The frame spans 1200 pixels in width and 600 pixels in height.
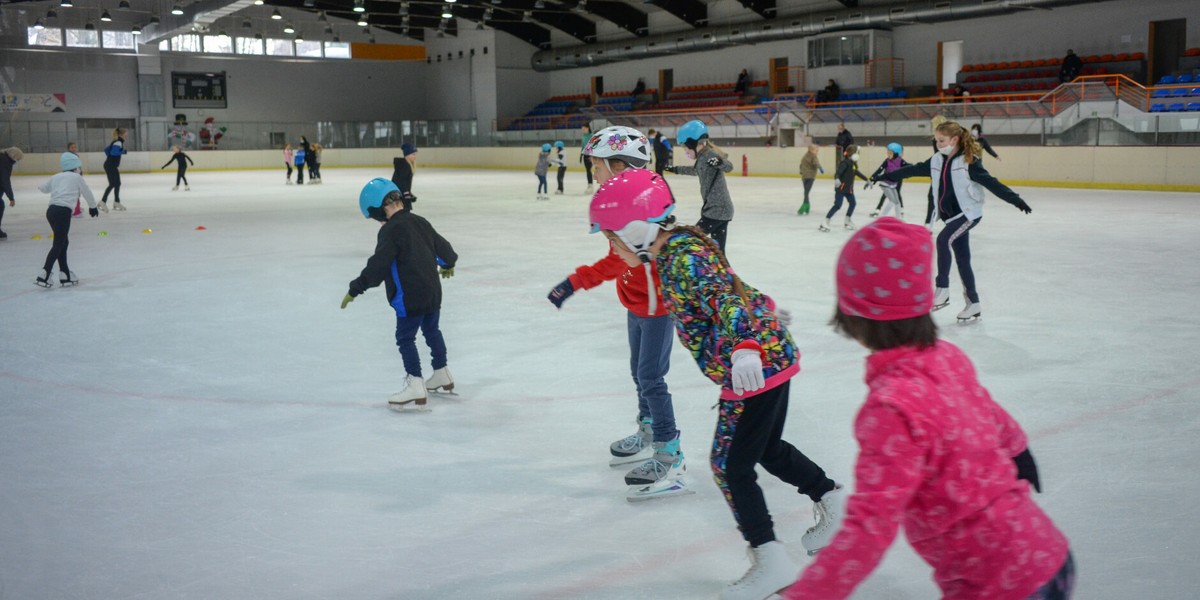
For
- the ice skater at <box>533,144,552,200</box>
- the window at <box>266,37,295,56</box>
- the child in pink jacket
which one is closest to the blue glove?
the child in pink jacket

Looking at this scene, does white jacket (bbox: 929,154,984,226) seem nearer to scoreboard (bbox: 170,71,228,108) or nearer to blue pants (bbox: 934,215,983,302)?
blue pants (bbox: 934,215,983,302)

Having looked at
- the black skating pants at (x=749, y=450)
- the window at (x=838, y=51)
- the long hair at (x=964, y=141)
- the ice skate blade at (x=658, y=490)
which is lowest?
the ice skate blade at (x=658, y=490)

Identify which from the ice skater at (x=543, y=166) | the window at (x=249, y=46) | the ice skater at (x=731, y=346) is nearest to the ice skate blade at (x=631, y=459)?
the ice skater at (x=731, y=346)

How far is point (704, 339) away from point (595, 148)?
1.04 m

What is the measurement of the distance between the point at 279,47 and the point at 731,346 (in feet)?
136

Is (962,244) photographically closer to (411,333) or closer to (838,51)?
(411,333)

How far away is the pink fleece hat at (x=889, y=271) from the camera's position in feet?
4.78

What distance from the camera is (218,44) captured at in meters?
38.1

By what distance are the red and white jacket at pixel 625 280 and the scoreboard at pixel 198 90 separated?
128 feet

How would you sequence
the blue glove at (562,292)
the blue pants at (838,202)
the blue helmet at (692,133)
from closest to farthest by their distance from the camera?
the blue glove at (562,292), the blue helmet at (692,133), the blue pants at (838,202)

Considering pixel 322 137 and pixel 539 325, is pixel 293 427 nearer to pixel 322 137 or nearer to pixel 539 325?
pixel 539 325

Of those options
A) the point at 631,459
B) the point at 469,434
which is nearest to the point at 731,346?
the point at 631,459

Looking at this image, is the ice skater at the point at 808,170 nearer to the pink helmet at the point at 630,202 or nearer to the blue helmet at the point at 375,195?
the blue helmet at the point at 375,195

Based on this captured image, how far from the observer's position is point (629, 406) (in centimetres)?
434
